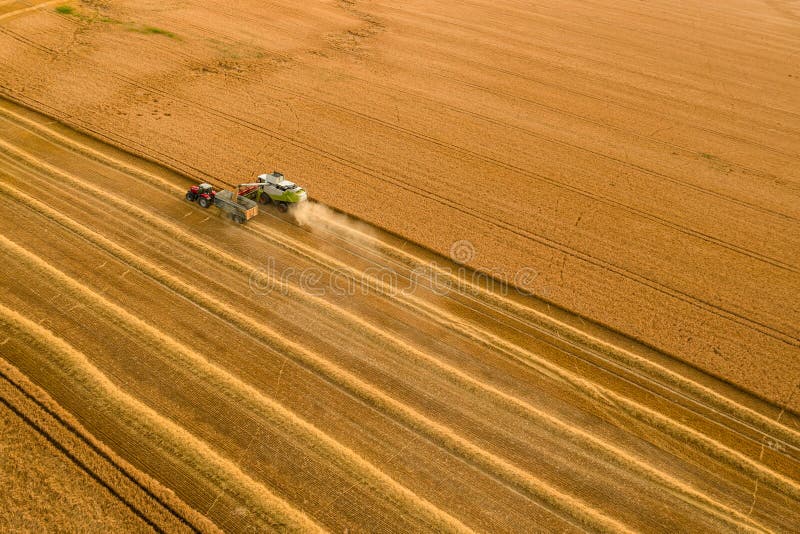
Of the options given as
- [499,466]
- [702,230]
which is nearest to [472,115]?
[702,230]

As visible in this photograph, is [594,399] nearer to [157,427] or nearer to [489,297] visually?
[489,297]

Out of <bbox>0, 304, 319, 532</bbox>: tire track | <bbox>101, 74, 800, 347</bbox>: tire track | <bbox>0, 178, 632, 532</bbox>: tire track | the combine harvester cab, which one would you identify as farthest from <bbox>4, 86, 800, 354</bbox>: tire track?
<bbox>0, 304, 319, 532</bbox>: tire track

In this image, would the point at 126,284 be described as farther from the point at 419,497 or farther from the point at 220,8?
the point at 220,8

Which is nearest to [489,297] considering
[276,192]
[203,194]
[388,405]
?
[388,405]

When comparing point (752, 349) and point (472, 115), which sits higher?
point (472, 115)

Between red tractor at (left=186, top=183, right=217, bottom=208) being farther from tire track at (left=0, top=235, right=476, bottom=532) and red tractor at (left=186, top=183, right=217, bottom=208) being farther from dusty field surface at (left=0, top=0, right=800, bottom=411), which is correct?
tire track at (left=0, top=235, right=476, bottom=532)

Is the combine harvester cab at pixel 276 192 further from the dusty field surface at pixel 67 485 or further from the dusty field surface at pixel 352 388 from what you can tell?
the dusty field surface at pixel 67 485

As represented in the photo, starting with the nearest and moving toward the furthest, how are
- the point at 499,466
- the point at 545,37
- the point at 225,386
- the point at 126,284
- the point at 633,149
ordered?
the point at 499,466
the point at 225,386
the point at 126,284
the point at 633,149
the point at 545,37
